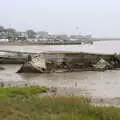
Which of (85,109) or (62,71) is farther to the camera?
(62,71)

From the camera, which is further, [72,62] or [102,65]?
[72,62]

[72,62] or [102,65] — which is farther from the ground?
[72,62]

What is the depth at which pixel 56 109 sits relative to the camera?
446 inches

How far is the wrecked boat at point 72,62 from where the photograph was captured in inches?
1715

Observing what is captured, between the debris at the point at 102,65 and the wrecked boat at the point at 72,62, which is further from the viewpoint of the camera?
the debris at the point at 102,65

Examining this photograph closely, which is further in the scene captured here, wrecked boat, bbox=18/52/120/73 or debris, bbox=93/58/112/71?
debris, bbox=93/58/112/71

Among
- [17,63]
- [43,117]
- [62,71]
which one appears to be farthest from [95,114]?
[17,63]

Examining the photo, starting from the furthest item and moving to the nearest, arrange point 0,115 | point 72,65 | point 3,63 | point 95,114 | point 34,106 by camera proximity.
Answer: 1. point 3,63
2. point 72,65
3. point 34,106
4. point 95,114
5. point 0,115

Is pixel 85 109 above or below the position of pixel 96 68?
above

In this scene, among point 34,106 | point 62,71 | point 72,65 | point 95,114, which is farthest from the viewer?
point 72,65

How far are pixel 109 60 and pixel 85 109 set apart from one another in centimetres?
3688

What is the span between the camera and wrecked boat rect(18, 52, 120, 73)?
43569 mm

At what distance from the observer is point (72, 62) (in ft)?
151

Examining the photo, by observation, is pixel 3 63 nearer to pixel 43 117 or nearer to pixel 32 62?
pixel 32 62
